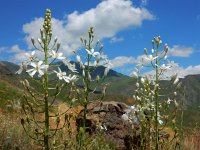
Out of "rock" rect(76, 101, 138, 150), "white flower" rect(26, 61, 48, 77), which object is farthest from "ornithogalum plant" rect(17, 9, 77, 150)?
"rock" rect(76, 101, 138, 150)

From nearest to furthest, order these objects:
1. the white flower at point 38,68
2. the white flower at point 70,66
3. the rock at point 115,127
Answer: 1. the white flower at point 38,68
2. the white flower at point 70,66
3. the rock at point 115,127

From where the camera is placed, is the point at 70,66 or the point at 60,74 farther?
the point at 70,66

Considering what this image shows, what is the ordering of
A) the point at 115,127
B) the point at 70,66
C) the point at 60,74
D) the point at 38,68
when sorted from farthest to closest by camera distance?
the point at 115,127 → the point at 70,66 → the point at 60,74 → the point at 38,68

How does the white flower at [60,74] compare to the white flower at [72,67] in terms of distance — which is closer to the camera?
the white flower at [60,74]

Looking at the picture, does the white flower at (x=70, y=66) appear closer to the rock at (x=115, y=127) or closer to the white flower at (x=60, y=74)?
the white flower at (x=60, y=74)

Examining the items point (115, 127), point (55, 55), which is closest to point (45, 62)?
point (55, 55)

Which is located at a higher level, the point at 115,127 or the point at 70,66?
the point at 70,66

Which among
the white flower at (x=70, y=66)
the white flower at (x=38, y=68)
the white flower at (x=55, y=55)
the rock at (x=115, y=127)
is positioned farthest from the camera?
the rock at (x=115, y=127)

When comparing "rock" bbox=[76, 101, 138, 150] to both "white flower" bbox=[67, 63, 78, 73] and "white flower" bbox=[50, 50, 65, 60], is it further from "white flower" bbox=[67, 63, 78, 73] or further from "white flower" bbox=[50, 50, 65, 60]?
"white flower" bbox=[50, 50, 65, 60]

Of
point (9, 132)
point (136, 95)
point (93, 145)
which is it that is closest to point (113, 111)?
point (93, 145)

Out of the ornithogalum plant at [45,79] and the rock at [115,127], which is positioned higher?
the ornithogalum plant at [45,79]

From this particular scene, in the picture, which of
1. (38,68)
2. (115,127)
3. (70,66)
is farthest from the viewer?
(115,127)

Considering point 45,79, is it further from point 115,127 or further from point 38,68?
point 115,127

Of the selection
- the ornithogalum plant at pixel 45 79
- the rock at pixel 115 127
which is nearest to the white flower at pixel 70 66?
the ornithogalum plant at pixel 45 79
